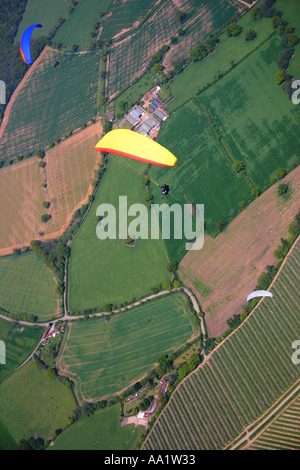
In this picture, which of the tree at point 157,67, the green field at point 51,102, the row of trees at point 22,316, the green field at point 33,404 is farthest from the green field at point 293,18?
the green field at point 33,404

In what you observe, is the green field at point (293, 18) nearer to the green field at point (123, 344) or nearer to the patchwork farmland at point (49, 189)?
the patchwork farmland at point (49, 189)

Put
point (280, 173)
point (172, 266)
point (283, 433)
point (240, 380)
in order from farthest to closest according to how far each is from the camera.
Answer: point (172, 266), point (280, 173), point (240, 380), point (283, 433)

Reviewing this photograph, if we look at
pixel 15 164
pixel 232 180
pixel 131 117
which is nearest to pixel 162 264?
pixel 232 180

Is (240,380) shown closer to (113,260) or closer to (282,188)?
(113,260)

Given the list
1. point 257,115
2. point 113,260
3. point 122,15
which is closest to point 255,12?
point 257,115
